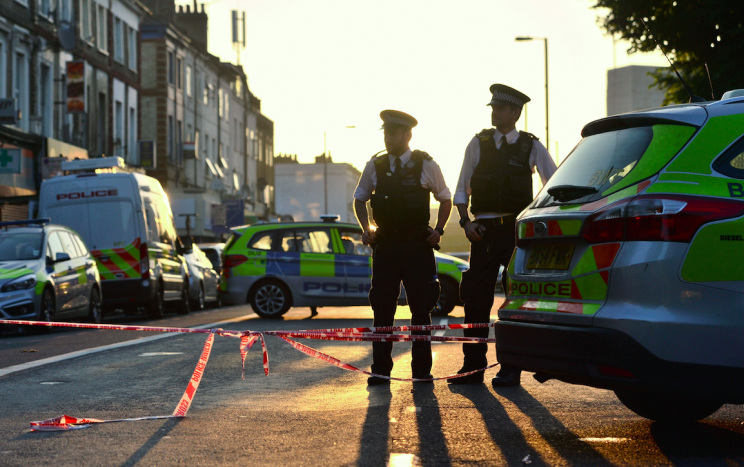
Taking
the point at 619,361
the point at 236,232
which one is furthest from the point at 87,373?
the point at 236,232

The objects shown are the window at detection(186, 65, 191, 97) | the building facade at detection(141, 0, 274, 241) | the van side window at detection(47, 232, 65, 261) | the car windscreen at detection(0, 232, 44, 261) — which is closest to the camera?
the car windscreen at detection(0, 232, 44, 261)

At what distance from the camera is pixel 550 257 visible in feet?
17.3

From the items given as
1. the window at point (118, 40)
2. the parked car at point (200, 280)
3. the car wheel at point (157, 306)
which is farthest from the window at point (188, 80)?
the car wheel at point (157, 306)

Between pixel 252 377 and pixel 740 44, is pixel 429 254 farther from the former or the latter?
pixel 740 44

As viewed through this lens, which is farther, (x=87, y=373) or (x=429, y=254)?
(x=87, y=373)

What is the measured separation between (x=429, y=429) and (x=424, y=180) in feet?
8.50

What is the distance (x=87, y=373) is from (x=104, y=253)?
32.3 ft

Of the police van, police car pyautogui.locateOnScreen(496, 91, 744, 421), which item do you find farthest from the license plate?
the police van

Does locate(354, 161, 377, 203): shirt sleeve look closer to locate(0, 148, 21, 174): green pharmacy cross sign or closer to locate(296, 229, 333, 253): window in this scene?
locate(296, 229, 333, 253): window

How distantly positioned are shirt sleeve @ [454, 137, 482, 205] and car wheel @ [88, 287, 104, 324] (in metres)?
10.1

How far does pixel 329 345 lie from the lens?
11.4 metres

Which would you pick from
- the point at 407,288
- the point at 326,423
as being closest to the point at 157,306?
the point at 407,288

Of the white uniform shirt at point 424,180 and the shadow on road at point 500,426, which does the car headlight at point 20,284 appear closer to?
the white uniform shirt at point 424,180

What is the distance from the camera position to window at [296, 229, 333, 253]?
17.9 meters
